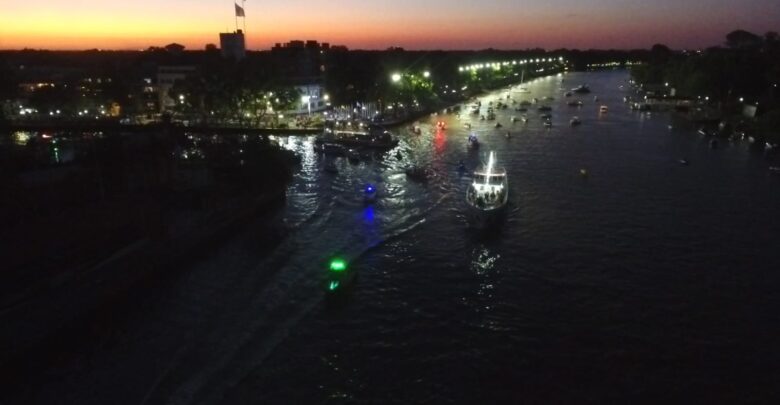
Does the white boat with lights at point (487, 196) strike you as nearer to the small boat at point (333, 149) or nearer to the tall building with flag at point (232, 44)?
the small boat at point (333, 149)

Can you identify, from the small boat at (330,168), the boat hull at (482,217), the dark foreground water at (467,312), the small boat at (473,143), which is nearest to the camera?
the dark foreground water at (467,312)

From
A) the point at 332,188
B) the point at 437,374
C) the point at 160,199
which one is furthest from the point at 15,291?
the point at 332,188

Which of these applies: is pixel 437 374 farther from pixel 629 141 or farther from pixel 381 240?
pixel 629 141

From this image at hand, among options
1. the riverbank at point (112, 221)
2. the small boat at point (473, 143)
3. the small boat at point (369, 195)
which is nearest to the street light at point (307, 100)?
the small boat at point (473, 143)

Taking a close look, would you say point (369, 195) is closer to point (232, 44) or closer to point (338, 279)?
point (338, 279)

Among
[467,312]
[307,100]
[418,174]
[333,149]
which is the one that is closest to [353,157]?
[333,149]

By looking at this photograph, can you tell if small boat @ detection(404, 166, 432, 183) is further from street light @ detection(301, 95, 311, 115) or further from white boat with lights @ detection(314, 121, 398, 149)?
street light @ detection(301, 95, 311, 115)
